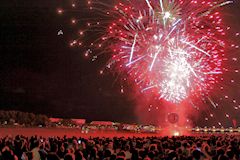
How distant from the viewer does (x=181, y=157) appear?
16.4 m

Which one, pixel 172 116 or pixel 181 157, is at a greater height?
pixel 172 116

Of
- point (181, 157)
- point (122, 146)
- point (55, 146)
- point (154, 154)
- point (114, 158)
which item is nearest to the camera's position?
point (114, 158)

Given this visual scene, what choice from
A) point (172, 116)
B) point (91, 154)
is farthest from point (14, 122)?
point (91, 154)

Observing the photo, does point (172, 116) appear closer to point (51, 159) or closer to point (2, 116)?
point (51, 159)

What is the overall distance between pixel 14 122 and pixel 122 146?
157ft

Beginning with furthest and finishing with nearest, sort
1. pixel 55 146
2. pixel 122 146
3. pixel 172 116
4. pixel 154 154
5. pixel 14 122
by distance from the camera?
pixel 14 122, pixel 172 116, pixel 122 146, pixel 55 146, pixel 154 154

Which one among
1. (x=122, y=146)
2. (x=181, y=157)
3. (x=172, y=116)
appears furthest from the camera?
(x=172, y=116)

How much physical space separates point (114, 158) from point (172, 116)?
17.4 metres

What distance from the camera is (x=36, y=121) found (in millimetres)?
70438

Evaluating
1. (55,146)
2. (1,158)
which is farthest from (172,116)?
(1,158)

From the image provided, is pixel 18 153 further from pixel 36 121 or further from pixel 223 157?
pixel 36 121

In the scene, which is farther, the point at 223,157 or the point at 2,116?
the point at 2,116

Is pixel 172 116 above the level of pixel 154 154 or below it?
above

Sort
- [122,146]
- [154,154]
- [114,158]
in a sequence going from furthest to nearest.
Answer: [122,146], [154,154], [114,158]
